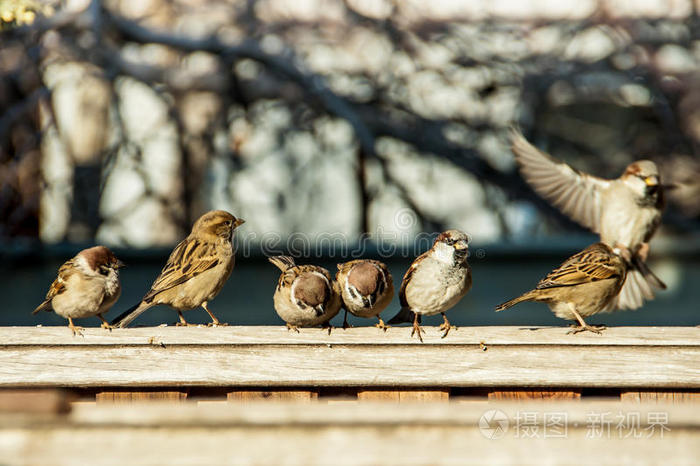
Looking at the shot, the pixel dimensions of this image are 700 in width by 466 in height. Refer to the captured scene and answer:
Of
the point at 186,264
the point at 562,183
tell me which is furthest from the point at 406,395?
the point at 562,183

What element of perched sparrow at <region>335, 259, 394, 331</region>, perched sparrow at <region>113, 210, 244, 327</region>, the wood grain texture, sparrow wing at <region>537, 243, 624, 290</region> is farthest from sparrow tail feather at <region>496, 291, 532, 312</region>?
perched sparrow at <region>113, 210, 244, 327</region>

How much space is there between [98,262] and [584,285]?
170 cm

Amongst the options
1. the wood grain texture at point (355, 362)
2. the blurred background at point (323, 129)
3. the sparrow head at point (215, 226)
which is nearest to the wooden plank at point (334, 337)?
the wood grain texture at point (355, 362)

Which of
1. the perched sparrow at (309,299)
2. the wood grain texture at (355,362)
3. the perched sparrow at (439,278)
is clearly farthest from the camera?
the perched sparrow at (439,278)

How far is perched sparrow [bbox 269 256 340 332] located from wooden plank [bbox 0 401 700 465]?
100cm

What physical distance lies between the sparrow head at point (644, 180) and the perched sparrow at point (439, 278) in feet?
3.42

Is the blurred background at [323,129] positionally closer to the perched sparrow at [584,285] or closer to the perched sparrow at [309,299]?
the perched sparrow at [584,285]

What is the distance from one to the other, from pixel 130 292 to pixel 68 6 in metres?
1.69

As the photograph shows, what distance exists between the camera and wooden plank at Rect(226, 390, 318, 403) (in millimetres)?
1754

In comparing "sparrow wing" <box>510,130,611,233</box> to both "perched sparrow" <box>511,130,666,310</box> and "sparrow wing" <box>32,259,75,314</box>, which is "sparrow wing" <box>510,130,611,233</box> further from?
"sparrow wing" <box>32,259,75,314</box>

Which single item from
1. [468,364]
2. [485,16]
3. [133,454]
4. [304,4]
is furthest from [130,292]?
[133,454]

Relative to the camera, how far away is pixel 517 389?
175 cm

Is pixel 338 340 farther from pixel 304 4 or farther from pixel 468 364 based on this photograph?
pixel 304 4

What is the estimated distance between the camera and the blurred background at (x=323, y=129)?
167 inches
